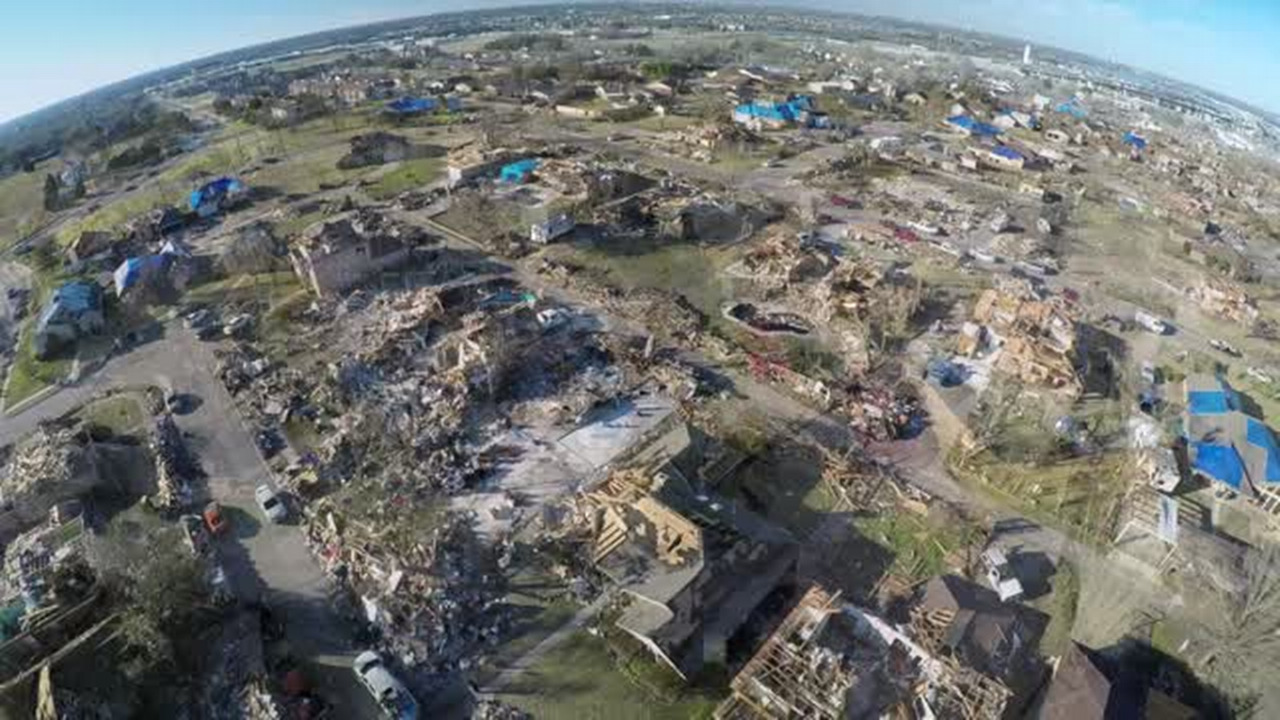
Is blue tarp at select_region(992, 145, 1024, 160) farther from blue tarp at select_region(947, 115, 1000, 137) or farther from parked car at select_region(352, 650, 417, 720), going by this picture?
parked car at select_region(352, 650, 417, 720)

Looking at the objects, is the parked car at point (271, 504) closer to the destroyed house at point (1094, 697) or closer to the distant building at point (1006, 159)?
the destroyed house at point (1094, 697)

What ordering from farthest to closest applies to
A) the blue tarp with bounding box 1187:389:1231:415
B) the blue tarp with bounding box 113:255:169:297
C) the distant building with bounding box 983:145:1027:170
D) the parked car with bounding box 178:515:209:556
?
the distant building with bounding box 983:145:1027:170 < the blue tarp with bounding box 113:255:169:297 < the blue tarp with bounding box 1187:389:1231:415 < the parked car with bounding box 178:515:209:556

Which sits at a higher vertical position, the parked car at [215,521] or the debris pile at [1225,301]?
the parked car at [215,521]

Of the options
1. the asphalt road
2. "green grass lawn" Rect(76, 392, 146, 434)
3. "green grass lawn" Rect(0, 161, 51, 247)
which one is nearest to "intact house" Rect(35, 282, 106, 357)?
the asphalt road

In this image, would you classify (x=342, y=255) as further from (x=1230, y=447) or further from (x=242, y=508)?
(x=1230, y=447)

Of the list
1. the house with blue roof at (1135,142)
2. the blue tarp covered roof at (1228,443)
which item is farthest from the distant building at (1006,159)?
the blue tarp covered roof at (1228,443)

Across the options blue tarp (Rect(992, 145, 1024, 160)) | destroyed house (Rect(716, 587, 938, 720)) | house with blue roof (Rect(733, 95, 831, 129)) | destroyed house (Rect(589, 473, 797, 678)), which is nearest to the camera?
destroyed house (Rect(716, 587, 938, 720))
